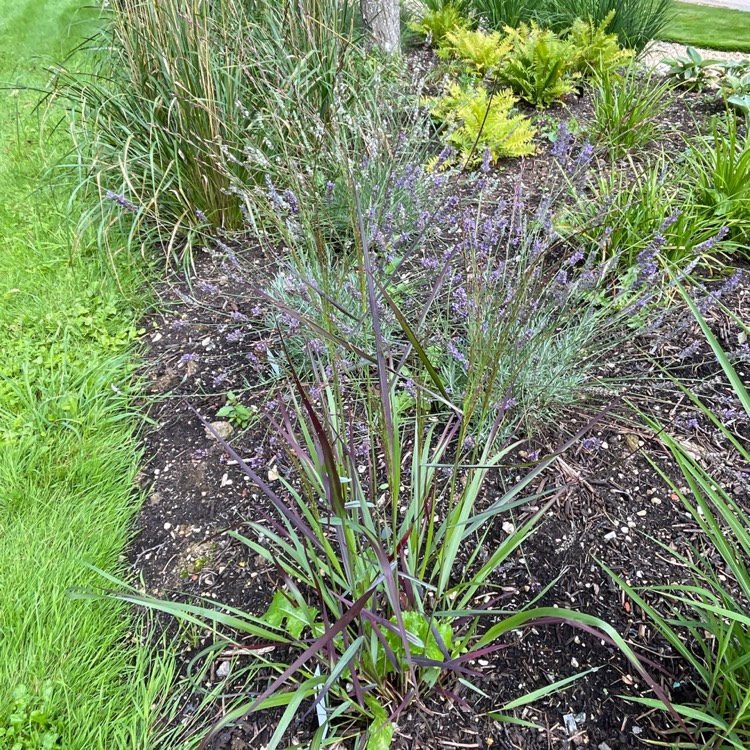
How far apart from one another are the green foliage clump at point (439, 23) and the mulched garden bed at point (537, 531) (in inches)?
133

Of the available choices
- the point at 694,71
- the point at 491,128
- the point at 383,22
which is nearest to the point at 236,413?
the point at 491,128

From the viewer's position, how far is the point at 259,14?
10.6 feet

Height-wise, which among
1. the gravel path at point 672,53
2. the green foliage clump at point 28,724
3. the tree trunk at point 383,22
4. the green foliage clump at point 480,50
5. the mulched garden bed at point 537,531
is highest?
the tree trunk at point 383,22

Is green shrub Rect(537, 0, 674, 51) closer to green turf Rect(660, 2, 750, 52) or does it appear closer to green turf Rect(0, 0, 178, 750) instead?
green turf Rect(660, 2, 750, 52)

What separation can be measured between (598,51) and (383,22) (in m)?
1.52

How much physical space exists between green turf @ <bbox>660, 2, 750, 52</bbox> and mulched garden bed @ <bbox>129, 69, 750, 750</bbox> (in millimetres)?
3918

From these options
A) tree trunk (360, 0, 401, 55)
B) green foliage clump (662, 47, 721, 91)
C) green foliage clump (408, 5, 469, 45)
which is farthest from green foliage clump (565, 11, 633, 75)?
tree trunk (360, 0, 401, 55)

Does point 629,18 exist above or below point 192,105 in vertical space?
above

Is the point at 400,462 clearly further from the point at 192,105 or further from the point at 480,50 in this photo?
the point at 480,50

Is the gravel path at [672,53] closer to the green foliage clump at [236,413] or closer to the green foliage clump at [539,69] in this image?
the green foliage clump at [539,69]

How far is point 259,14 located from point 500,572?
3.32 metres

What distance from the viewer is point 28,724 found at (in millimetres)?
1306

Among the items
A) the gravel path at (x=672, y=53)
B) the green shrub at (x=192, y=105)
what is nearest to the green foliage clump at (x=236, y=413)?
the green shrub at (x=192, y=105)

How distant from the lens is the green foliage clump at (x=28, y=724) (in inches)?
50.3
